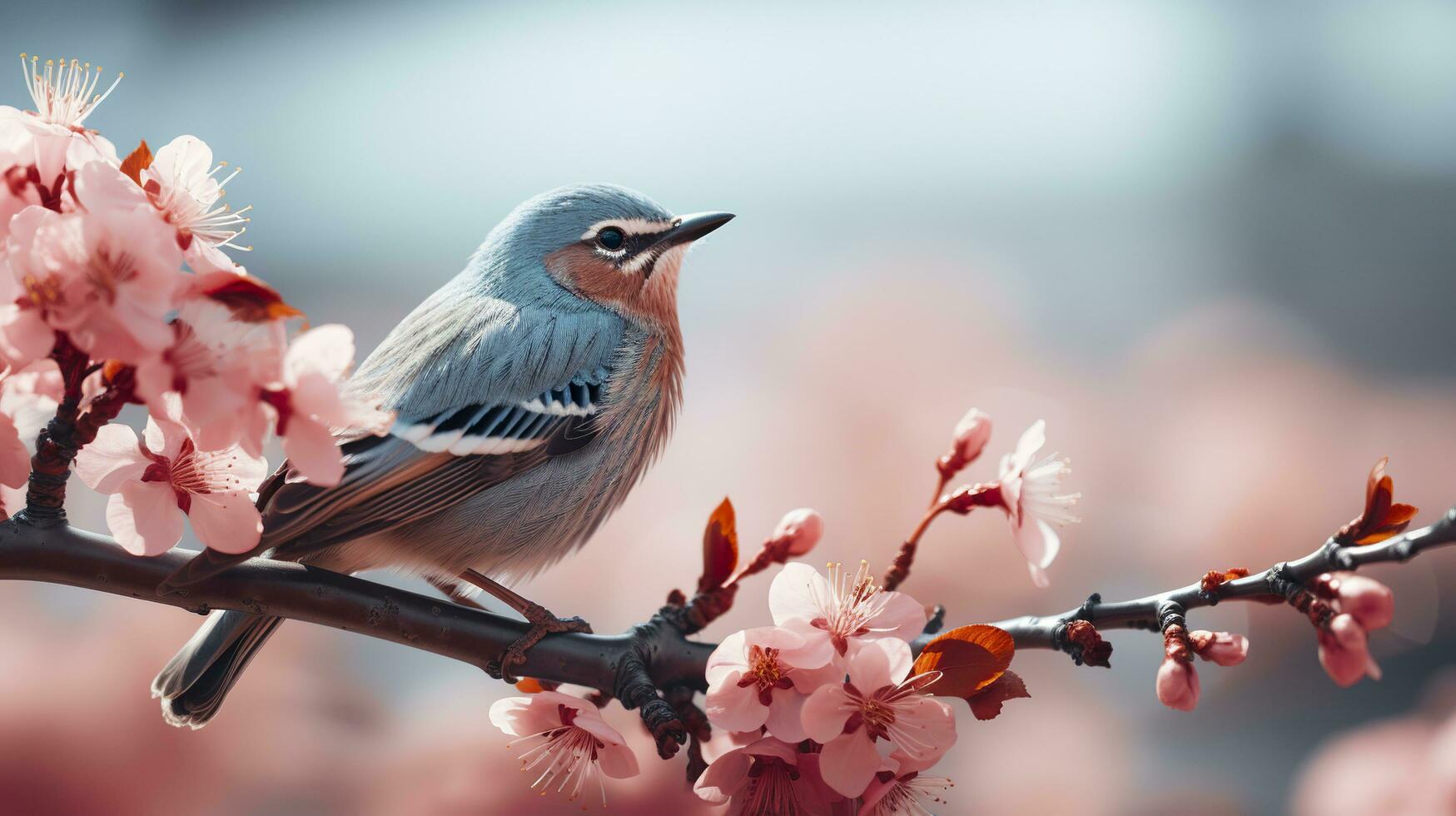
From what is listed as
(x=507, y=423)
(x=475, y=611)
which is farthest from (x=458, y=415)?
(x=475, y=611)

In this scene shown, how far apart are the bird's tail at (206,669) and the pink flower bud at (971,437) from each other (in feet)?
2.21

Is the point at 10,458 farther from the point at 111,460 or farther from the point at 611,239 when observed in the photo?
the point at 611,239

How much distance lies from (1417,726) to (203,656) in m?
1.51

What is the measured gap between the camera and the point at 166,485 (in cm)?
69

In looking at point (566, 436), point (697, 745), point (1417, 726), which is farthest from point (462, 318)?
point (1417, 726)

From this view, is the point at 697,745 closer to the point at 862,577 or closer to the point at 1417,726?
the point at 862,577

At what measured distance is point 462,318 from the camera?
1.18 meters

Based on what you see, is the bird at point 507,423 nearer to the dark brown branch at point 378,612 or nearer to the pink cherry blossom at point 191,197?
the dark brown branch at point 378,612

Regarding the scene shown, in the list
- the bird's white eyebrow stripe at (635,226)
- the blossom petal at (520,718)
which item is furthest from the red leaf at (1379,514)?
the bird's white eyebrow stripe at (635,226)

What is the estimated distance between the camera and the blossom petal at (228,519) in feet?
2.18

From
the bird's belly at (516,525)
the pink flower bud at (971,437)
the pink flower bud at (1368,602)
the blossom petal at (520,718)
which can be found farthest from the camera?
the bird's belly at (516,525)

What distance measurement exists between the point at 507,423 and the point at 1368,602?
816 mm

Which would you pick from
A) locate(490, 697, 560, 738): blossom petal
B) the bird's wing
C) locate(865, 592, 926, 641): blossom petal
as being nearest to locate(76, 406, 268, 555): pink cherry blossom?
the bird's wing

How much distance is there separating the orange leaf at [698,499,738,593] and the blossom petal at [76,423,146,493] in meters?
0.43
